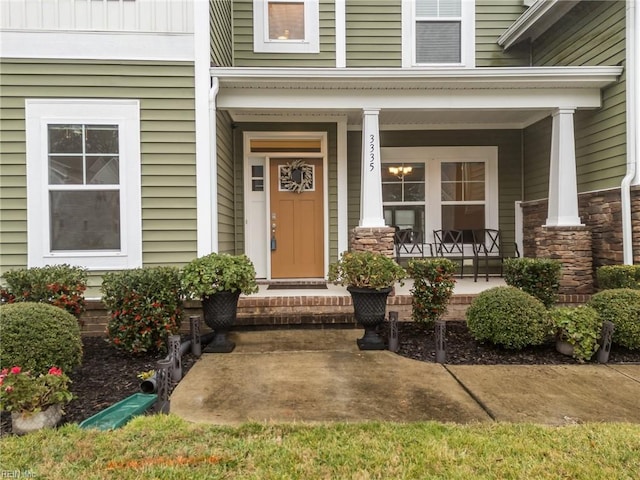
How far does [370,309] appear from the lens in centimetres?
404

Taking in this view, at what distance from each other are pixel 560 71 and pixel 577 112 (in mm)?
1035

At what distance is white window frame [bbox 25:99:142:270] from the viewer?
455cm

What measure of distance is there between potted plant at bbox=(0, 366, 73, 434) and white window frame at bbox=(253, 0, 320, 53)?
224 inches

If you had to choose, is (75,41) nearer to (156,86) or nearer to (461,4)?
(156,86)

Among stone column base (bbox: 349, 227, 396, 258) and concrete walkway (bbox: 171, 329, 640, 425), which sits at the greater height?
stone column base (bbox: 349, 227, 396, 258)

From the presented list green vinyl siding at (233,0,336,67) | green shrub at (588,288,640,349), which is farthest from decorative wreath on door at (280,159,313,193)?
green shrub at (588,288,640,349)

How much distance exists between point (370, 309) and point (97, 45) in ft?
14.4

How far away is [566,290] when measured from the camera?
5.23 meters

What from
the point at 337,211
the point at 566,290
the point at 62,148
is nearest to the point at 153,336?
the point at 62,148

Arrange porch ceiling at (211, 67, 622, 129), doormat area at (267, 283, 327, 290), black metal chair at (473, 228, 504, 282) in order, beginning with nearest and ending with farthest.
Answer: porch ceiling at (211, 67, 622, 129), doormat area at (267, 283, 327, 290), black metal chair at (473, 228, 504, 282)

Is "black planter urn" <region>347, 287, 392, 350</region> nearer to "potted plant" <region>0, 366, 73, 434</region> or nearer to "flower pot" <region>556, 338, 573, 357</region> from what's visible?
"flower pot" <region>556, 338, 573, 357</region>

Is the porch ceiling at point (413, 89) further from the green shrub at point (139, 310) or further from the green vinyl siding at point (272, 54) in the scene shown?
the green shrub at point (139, 310)

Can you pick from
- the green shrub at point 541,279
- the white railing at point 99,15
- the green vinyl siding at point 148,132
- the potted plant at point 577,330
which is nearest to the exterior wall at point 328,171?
the green vinyl siding at point 148,132

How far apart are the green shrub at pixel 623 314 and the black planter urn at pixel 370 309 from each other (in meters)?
2.16
